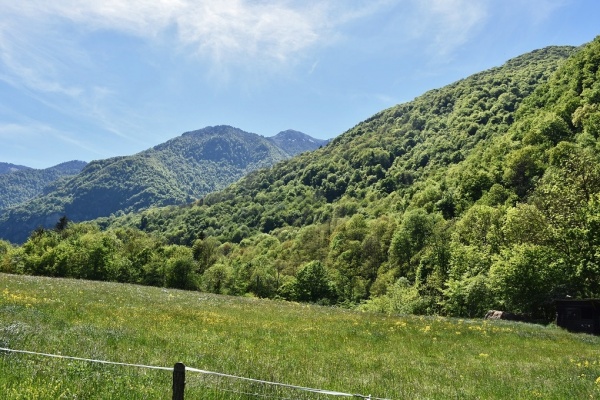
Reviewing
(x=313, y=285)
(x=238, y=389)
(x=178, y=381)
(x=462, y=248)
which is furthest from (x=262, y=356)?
(x=313, y=285)

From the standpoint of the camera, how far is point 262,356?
15188 mm

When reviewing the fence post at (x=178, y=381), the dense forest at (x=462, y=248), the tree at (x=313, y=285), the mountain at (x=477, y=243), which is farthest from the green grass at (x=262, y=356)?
the tree at (x=313, y=285)

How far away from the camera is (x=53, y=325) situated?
55.1ft

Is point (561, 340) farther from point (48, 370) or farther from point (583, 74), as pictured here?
point (583, 74)

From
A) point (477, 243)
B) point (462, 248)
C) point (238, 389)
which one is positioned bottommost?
point (238, 389)

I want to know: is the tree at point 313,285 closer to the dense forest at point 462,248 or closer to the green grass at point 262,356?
the dense forest at point 462,248

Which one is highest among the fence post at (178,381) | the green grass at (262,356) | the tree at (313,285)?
the fence post at (178,381)

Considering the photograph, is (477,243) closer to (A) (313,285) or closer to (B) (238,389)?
(A) (313,285)

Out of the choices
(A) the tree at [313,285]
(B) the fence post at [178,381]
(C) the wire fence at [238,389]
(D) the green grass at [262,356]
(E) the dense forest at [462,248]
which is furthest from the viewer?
(A) the tree at [313,285]

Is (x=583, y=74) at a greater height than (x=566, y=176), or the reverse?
(x=583, y=74)

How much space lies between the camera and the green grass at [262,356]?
9.77 meters

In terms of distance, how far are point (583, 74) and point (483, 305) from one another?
12406cm

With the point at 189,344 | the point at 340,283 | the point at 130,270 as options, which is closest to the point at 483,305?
the point at 189,344

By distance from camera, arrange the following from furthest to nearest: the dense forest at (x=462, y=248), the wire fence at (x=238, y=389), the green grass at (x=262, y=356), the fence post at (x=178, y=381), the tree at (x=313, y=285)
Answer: the tree at (x=313, y=285)
the dense forest at (x=462, y=248)
the green grass at (x=262, y=356)
the wire fence at (x=238, y=389)
the fence post at (x=178, y=381)
